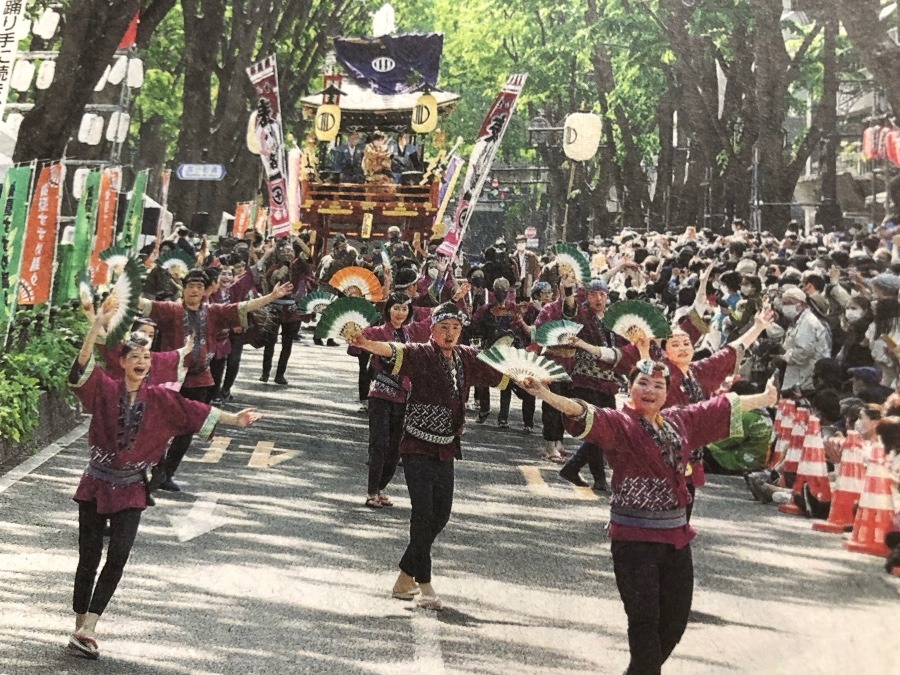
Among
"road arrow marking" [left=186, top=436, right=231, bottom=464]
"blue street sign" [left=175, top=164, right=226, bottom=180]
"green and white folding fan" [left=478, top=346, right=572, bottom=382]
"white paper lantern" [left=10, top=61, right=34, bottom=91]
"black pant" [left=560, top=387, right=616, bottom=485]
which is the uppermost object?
"white paper lantern" [left=10, top=61, right=34, bottom=91]

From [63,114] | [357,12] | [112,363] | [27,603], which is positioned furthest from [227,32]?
[27,603]

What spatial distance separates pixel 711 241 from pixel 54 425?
12.8 m

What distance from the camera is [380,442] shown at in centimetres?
1220

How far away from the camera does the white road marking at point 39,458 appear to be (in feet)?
40.5

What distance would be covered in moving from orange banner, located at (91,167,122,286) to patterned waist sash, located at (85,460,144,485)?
1148cm

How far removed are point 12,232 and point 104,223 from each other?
16.3 feet

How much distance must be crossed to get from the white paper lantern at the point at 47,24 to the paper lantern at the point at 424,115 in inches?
384

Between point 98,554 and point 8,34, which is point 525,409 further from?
point 98,554

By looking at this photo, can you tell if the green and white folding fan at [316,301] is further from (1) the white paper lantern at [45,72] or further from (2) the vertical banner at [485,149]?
(1) the white paper lantern at [45,72]

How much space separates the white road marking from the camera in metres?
12.3

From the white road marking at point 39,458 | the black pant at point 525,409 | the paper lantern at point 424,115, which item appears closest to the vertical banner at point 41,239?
the white road marking at point 39,458

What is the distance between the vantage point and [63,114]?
16.8m

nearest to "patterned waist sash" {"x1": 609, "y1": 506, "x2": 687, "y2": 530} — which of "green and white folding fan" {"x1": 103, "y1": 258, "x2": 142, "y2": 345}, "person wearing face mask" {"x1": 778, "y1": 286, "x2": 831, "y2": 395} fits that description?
"green and white folding fan" {"x1": 103, "y1": 258, "x2": 142, "y2": 345}

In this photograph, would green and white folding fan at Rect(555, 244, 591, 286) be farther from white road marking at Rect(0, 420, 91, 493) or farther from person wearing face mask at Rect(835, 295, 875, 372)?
white road marking at Rect(0, 420, 91, 493)
